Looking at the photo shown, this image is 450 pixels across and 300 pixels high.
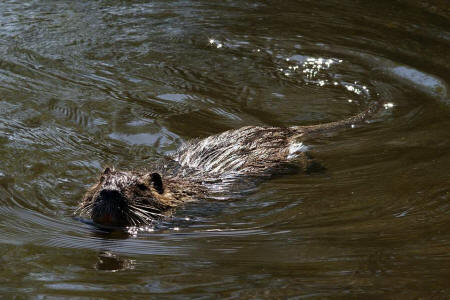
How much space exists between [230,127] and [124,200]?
8.02 ft

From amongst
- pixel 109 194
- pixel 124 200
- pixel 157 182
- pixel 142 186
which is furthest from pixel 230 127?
pixel 109 194

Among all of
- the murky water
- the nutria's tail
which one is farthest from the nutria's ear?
the nutria's tail

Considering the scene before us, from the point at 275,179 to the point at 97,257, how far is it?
7.74ft

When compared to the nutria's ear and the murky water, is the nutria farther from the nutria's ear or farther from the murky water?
the murky water

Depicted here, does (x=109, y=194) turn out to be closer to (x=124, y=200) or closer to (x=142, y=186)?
(x=124, y=200)

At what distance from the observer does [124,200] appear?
5.41 metres

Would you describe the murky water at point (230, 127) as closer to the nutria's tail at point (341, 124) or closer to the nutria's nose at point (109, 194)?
the nutria's tail at point (341, 124)

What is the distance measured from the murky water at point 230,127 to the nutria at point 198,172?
0.17m

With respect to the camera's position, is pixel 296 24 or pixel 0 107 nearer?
pixel 0 107

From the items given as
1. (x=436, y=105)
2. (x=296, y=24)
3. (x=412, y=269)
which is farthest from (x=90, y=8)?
(x=412, y=269)

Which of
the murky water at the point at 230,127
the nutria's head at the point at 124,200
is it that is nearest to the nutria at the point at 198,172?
the nutria's head at the point at 124,200

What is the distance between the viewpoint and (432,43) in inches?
392

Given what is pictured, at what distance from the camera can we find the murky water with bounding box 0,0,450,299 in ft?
13.6

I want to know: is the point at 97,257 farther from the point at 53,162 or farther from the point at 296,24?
the point at 296,24
